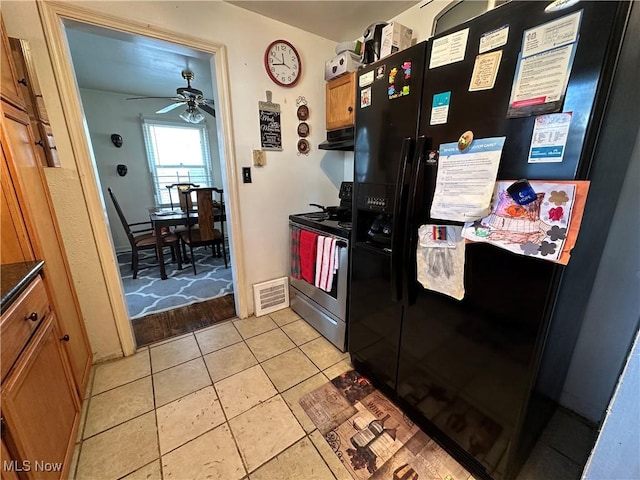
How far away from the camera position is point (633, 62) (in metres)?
0.73

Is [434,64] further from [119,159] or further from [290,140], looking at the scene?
[119,159]

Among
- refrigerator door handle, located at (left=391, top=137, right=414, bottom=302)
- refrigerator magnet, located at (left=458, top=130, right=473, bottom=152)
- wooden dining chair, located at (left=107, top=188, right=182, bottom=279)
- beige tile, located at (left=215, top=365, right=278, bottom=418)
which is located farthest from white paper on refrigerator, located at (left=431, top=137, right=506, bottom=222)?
wooden dining chair, located at (left=107, top=188, right=182, bottom=279)

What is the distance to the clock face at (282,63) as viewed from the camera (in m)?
2.07

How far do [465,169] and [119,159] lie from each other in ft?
16.4

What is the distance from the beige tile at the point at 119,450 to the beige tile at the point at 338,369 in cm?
98

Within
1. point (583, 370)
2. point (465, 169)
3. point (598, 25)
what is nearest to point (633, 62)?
point (598, 25)

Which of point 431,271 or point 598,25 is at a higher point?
point 598,25

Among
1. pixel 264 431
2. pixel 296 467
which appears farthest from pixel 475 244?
pixel 264 431

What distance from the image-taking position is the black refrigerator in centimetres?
72

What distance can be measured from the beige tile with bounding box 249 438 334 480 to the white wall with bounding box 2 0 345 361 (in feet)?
4.42

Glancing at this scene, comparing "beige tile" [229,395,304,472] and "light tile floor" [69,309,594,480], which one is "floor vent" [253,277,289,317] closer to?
"light tile floor" [69,309,594,480]

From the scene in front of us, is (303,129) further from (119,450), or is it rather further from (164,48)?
(119,450)

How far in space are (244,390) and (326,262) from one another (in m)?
0.96

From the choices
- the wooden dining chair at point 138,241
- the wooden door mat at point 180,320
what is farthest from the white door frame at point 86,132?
the wooden dining chair at point 138,241
